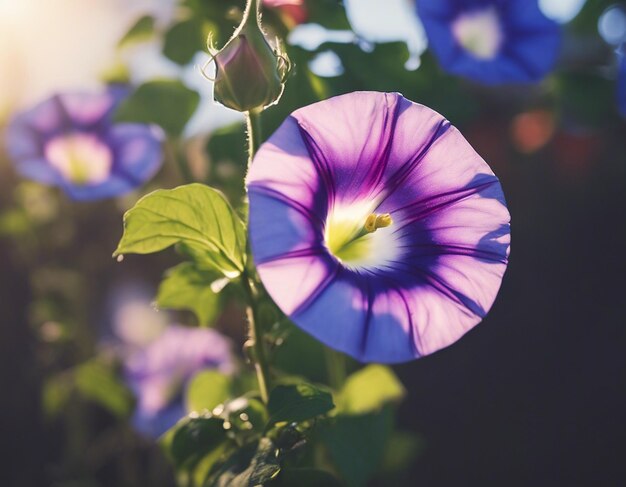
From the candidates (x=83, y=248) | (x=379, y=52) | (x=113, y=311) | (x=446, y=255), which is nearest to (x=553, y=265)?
(x=113, y=311)

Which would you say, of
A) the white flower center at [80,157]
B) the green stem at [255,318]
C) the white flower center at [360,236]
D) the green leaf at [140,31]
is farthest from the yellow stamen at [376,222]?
the white flower center at [80,157]

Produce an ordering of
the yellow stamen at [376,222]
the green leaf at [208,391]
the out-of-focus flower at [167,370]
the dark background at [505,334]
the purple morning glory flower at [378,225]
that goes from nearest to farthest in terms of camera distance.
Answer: the purple morning glory flower at [378,225] → the yellow stamen at [376,222] → the green leaf at [208,391] → the out-of-focus flower at [167,370] → the dark background at [505,334]

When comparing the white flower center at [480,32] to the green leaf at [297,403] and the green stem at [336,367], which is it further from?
the green leaf at [297,403]

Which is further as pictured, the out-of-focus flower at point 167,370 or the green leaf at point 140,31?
the out-of-focus flower at point 167,370

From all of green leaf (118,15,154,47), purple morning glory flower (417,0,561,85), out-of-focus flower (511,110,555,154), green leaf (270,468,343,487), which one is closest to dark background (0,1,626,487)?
out-of-focus flower (511,110,555,154)

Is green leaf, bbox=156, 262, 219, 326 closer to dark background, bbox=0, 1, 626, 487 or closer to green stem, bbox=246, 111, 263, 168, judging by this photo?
green stem, bbox=246, 111, 263, 168

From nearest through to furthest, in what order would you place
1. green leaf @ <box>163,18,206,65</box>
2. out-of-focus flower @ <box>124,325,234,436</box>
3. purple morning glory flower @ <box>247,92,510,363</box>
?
purple morning glory flower @ <box>247,92,510,363</box>
green leaf @ <box>163,18,206,65</box>
out-of-focus flower @ <box>124,325,234,436</box>
